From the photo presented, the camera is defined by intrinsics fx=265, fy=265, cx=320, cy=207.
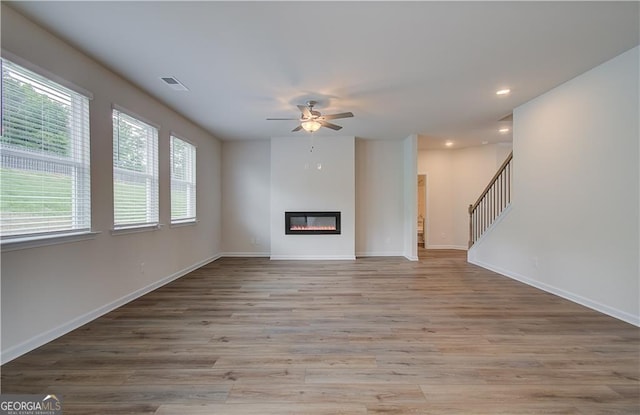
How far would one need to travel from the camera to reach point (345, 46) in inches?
104

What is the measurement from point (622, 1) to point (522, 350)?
293 centimetres

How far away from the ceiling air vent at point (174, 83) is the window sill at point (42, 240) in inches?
79.4

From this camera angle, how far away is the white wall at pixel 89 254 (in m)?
2.17

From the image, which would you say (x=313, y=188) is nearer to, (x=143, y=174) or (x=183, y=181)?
(x=183, y=181)

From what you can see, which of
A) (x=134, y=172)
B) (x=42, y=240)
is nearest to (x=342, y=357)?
(x=42, y=240)

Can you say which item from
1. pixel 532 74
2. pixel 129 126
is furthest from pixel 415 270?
pixel 129 126

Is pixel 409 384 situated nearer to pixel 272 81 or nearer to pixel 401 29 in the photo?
pixel 401 29

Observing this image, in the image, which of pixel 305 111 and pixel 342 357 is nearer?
pixel 342 357

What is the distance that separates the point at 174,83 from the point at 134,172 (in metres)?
1.31

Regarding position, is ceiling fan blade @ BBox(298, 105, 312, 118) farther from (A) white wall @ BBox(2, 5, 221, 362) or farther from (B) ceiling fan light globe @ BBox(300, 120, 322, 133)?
(A) white wall @ BBox(2, 5, 221, 362)

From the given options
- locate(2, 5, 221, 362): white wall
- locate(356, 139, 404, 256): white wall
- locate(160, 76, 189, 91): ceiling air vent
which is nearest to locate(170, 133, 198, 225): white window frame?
locate(2, 5, 221, 362): white wall

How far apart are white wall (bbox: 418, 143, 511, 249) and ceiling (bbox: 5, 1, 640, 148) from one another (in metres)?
3.47

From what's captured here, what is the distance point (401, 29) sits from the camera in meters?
2.38

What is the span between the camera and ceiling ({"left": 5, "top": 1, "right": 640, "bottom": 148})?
7.09 ft
